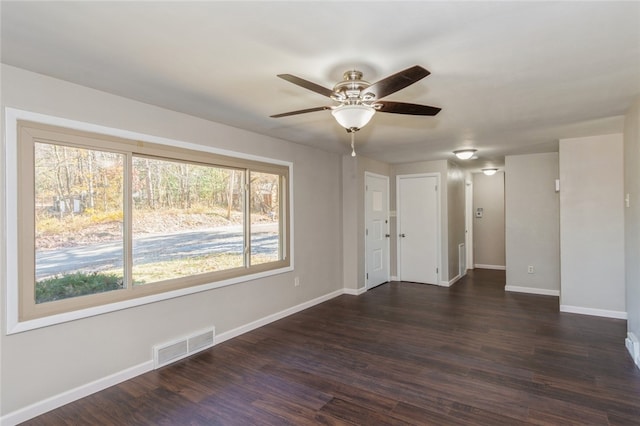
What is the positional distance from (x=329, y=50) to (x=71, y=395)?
304 cm

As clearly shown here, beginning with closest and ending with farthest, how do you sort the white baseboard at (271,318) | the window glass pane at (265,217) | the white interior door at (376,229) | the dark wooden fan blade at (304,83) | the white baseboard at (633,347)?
the dark wooden fan blade at (304,83) → the white baseboard at (633,347) → the white baseboard at (271,318) → the window glass pane at (265,217) → the white interior door at (376,229)

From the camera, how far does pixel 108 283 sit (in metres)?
2.81

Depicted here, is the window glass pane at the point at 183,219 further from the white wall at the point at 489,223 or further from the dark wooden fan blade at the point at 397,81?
the white wall at the point at 489,223

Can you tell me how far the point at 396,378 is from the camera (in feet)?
9.31

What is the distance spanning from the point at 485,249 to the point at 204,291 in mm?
7001

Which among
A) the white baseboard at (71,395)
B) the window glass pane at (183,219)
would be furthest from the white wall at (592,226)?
the white baseboard at (71,395)

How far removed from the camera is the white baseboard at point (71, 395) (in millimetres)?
2252

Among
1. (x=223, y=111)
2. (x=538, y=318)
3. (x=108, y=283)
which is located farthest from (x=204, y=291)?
(x=538, y=318)

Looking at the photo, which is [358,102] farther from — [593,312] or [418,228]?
[418,228]

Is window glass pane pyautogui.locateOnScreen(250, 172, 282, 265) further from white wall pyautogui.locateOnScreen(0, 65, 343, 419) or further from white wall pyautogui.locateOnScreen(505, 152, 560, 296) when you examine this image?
white wall pyautogui.locateOnScreen(505, 152, 560, 296)

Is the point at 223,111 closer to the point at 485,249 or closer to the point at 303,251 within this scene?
the point at 303,251

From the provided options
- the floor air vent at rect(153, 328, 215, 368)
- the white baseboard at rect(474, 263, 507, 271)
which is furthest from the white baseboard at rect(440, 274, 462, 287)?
the floor air vent at rect(153, 328, 215, 368)

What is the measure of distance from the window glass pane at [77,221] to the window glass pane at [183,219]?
19 centimetres

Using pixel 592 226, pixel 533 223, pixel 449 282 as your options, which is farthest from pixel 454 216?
→ pixel 592 226
